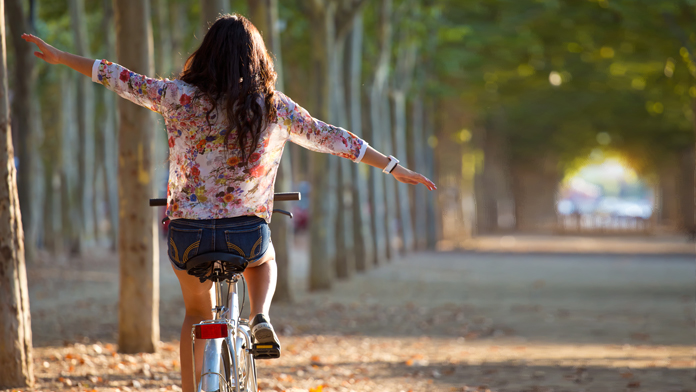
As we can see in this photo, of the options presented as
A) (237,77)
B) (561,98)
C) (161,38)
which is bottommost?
(237,77)

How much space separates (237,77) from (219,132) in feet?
0.80

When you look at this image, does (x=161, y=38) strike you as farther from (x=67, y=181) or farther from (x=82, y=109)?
(x=67, y=181)

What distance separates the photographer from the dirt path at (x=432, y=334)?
6.91 metres

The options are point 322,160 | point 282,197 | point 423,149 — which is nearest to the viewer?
point 282,197

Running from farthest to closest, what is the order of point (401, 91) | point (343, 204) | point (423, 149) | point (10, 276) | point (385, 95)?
point (423, 149) < point (401, 91) < point (385, 95) < point (343, 204) < point (10, 276)

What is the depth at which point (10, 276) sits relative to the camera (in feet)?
18.0

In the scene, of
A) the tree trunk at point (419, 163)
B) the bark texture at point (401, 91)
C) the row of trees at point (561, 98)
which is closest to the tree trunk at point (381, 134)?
the bark texture at point (401, 91)

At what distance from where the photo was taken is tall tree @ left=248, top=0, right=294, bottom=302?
1159cm

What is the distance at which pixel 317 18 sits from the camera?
1395cm

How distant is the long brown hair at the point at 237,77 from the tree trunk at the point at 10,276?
7.33ft

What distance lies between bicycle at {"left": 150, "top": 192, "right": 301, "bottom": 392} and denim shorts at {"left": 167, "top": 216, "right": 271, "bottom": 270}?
0.05 meters

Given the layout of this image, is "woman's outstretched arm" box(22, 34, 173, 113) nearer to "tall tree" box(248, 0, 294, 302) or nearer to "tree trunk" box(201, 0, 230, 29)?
"tree trunk" box(201, 0, 230, 29)

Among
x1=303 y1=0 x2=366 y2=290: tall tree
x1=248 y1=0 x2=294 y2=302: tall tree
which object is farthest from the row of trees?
x1=248 y1=0 x2=294 y2=302: tall tree

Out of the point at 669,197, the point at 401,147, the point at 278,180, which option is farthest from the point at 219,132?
the point at 669,197
